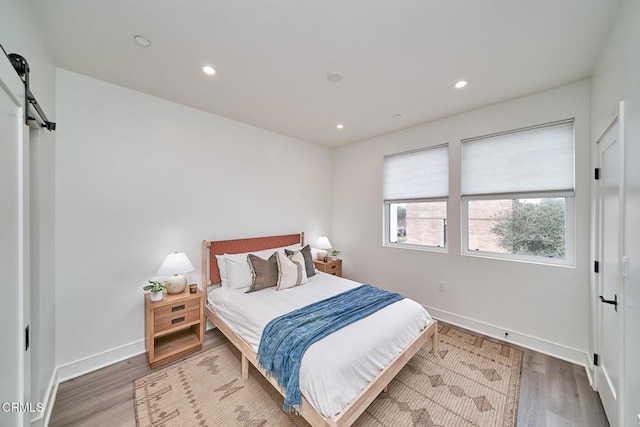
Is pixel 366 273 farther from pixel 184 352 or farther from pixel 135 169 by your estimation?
pixel 135 169

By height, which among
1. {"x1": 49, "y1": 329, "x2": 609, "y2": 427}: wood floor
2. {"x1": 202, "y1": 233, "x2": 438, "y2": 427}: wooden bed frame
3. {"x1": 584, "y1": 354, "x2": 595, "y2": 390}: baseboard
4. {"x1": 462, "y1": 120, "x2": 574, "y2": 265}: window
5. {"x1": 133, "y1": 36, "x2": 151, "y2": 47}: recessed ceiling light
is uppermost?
{"x1": 133, "y1": 36, "x2": 151, "y2": 47}: recessed ceiling light

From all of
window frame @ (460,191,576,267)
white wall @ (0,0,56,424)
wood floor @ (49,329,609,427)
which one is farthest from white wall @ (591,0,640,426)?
white wall @ (0,0,56,424)

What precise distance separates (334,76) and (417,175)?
199 cm

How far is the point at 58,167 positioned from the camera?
207 cm

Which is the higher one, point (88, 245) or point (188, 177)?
point (188, 177)

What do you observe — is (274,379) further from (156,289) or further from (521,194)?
(521,194)

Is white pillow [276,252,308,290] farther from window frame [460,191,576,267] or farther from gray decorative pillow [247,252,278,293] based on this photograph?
window frame [460,191,576,267]

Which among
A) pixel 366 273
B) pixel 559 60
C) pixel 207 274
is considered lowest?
pixel 366 273

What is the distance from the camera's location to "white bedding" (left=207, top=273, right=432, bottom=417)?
147 cm

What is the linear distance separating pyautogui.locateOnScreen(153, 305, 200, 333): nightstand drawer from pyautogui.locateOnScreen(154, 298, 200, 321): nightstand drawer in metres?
0.01

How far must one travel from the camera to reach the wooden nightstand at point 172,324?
2.25 m

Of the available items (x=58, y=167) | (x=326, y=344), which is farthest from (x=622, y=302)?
(x=58, y=167)

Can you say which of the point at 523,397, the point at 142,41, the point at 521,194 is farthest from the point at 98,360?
the point at 521,194

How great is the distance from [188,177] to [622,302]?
386 centimetres
